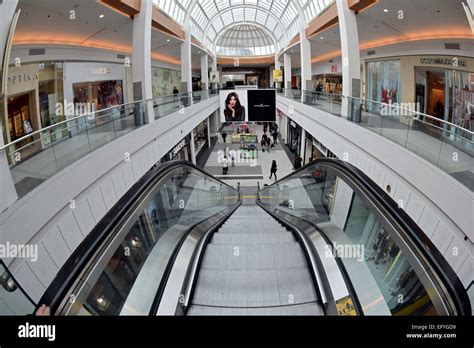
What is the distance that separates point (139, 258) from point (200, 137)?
77.9 feet

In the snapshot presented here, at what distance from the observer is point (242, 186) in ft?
61.7

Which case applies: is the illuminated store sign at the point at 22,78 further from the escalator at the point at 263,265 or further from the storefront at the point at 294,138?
the storefront at the point at 294,138

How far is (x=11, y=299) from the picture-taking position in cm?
222

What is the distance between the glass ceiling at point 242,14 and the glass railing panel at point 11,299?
21663 millimetres

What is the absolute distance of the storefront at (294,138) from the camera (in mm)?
24286

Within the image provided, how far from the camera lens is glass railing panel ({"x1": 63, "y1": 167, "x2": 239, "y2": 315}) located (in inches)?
124

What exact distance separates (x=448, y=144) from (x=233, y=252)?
11.9ft

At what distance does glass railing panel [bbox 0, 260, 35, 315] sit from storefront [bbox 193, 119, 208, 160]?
2241cm

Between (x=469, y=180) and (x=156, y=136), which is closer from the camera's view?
(x=469, y=180)

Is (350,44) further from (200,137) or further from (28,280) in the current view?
(200,137)

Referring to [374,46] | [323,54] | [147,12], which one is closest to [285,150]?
[323,54]

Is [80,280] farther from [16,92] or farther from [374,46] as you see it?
[374,46]

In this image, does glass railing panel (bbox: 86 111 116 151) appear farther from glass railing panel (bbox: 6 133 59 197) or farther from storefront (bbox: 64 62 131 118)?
storefront (bbox: 64 62 131 118)

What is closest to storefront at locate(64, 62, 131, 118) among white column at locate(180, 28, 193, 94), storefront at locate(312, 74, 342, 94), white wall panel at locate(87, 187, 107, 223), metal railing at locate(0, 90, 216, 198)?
white column at locate(180, 28, 193, 94)
